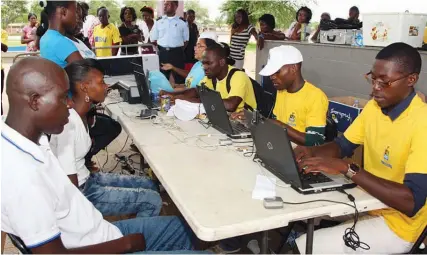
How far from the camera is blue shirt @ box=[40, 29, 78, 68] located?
278 centimetres

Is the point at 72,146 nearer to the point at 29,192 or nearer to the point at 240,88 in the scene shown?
the point at 29,192

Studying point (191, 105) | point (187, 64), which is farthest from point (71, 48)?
point (187, 64)

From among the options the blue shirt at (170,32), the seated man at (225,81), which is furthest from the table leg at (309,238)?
the blue shirt at (170,32)

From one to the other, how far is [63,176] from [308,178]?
96cm

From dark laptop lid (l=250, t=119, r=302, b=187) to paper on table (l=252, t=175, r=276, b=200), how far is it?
77mm

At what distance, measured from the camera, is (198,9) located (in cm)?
862

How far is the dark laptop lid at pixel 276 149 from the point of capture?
158cm

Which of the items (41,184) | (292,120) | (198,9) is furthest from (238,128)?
(198,9)

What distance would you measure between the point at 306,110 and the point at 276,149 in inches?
31.7

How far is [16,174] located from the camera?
42.4 inches

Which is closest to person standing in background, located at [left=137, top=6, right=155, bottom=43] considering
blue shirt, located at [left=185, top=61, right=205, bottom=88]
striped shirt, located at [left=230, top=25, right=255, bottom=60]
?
striped shirt, located at [left=230, top=25, right=255, bottom=60]

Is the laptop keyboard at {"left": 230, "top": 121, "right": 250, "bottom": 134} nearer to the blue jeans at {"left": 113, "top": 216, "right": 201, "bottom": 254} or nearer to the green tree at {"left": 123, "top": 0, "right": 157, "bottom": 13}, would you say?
the blue jeans at {"left": 113, "top": 216, "right": 201, "bottom": 254}

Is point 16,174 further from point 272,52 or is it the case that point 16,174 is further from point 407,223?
point 272,52

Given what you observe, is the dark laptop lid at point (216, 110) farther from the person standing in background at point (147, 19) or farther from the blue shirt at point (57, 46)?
the person standing in background at point (147, 19)
